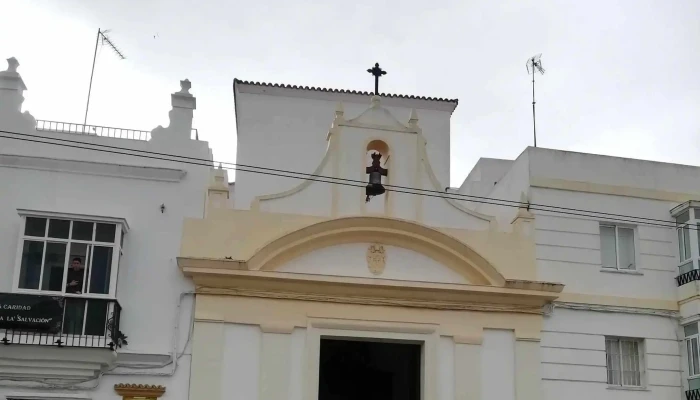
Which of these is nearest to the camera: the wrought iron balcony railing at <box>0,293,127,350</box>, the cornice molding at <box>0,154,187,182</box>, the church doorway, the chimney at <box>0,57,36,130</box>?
the wrought iron balcony railing at <box>0,293,127,350</box>

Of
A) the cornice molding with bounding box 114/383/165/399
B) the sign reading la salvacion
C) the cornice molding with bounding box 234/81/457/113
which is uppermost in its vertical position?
the cornice molding with bounding box 234/81/457/113

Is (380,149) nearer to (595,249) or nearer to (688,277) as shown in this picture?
(595,249)

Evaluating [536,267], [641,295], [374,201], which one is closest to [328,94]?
[374,201]

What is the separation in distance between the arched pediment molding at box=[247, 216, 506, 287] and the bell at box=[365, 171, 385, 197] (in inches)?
20.9

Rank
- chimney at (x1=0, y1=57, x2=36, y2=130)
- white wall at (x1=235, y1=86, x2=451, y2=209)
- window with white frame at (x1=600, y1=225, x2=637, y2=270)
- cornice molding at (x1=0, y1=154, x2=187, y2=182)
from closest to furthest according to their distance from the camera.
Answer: cornice molding at (x1=0, y1=154, x2=187, y2=182) < chimney at (x1=0, y1=57, x2=36, y2=130) < window with white frame at (x1=600, y1=225, x2=637, y2=270) < white wall at (x1=235, y1=86, x2=451, y2=209)

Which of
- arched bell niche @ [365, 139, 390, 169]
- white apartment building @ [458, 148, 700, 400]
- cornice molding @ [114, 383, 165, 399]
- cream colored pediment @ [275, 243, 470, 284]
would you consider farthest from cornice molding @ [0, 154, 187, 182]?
white apartment building @ [458, 148, 700, 400]

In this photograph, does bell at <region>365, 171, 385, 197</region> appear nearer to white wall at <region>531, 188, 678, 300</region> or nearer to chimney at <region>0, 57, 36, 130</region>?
white wall at <region>531, 188, 678, 300</region>

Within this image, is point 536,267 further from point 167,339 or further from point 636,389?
point 167,339

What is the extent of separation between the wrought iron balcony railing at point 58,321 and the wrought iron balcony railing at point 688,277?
448 inches

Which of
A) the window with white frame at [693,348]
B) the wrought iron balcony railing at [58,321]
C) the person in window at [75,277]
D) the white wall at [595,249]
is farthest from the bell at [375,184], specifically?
the window with white frame at [693,348]

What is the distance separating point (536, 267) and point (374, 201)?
3.57m

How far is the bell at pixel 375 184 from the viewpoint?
16938 millimetres

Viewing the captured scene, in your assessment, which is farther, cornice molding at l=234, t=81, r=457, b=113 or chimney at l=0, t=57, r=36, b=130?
cornice molding at l=234, t=81, r=457, b=113

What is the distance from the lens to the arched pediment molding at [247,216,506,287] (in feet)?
55.6
